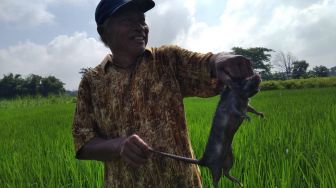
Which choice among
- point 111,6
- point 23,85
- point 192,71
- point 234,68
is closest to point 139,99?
point 192,71

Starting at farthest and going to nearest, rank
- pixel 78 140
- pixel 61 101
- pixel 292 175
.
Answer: pixel 61 101 < pixel 292 175 < pixel 78 140

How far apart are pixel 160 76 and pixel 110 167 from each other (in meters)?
0.39

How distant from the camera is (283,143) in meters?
3.27

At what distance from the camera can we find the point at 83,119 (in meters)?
1.57

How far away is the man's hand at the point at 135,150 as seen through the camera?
1120mm

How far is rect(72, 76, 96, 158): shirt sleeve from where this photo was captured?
1.54 metres

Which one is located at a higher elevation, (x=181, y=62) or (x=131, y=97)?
(x=181, y=62)

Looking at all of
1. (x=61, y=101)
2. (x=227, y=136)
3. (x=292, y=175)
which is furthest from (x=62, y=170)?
(x=61, y=101)

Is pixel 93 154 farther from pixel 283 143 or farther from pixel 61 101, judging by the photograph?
pixel 61 101

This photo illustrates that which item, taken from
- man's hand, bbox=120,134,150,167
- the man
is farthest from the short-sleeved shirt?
man's hand, bbox=120,134,150,167

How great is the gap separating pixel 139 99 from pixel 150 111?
0.06 metres

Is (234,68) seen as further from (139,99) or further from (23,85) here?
(23,85)

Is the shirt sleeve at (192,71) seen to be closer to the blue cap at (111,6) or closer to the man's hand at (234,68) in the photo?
the blue cap at (111,6)

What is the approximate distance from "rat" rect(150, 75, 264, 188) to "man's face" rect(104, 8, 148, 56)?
1.93ft
